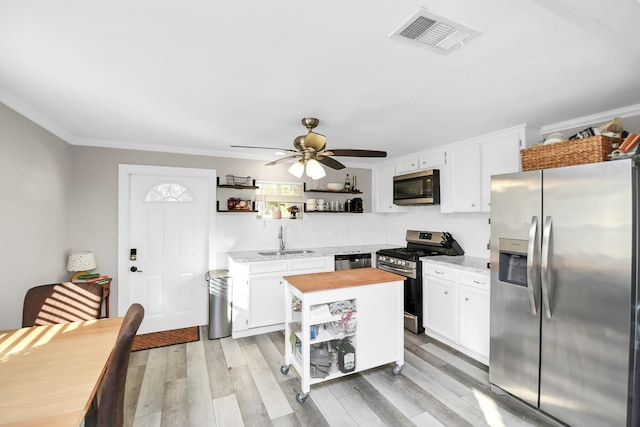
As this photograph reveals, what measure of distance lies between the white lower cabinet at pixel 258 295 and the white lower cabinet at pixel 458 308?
170 cm

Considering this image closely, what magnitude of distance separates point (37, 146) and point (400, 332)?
366 cm

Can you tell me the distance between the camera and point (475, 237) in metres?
3.64

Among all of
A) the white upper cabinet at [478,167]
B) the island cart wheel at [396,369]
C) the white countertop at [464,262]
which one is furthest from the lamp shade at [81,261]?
the white upper cabinet at [478,167]

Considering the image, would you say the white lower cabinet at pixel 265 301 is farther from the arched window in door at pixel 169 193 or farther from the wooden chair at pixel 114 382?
the wooden chair at pixel 114 382

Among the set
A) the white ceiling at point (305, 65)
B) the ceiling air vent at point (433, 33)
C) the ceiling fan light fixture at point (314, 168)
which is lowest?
the ceiling fan light fixture at point (314, 168)

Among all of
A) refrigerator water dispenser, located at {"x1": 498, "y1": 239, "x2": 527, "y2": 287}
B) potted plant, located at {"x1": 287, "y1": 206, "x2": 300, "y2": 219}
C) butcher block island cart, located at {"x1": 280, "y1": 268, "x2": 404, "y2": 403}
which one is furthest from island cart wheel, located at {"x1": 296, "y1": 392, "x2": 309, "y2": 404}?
potted plant, located at {"x1": 287, "y1": 206, "x2": 300, "y2": 219}

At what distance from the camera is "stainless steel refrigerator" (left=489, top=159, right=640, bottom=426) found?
1733 mm

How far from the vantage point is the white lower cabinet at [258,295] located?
3525 mm

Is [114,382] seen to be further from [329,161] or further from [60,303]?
[329,161]

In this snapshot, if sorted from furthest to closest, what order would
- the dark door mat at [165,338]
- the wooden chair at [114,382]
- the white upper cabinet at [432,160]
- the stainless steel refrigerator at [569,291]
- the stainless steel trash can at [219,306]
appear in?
the white upper cabinet at [432,160] → the stainless steel trash can at [219,306] → the dark door mat at [165,338] → the stainless steel refrigerator at [569,291] → the wooden chair at [114,382]

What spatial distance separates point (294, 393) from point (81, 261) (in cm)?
260

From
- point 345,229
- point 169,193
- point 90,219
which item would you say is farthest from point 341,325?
point 90,219

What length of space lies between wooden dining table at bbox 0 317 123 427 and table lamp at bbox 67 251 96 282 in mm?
1525

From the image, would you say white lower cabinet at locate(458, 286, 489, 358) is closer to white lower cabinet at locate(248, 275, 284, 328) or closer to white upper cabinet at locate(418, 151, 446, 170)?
white upper cabinet at locate(418, 151, 446, 170)
